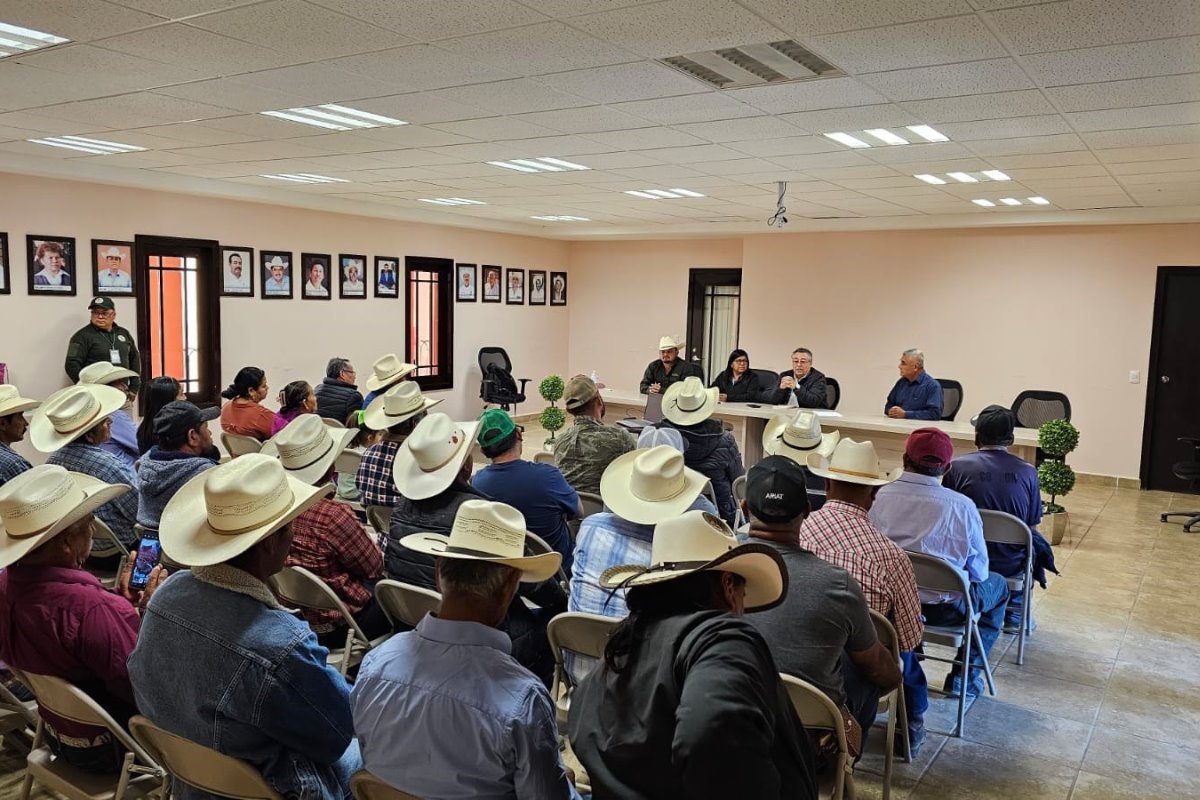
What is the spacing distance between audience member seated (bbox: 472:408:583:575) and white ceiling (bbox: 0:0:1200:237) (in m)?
1.59

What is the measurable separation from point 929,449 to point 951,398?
5.97 m

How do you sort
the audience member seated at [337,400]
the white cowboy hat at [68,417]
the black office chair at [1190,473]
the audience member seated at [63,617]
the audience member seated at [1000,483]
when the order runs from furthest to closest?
the black office chair at [1190,473], the audience member seated at [337,400], the audience member seated at [1000,483], the white cowboy hat at [68,417], the audience member seated at [63,617]

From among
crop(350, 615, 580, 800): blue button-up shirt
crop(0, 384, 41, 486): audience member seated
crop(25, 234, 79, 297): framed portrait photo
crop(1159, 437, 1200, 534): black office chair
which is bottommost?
crop(1159, 437, 1200, 534): black office chair

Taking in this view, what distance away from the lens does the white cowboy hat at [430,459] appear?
3.18 meters

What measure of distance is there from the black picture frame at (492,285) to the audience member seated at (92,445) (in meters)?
8.00

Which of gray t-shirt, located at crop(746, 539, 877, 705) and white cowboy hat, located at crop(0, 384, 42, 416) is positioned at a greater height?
white cowboy hat, located at crop(0, 384, 42, 416)

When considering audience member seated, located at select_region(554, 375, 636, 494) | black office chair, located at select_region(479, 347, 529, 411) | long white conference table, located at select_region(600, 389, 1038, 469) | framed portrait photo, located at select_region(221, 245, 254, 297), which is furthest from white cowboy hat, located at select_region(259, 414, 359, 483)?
black office chair, located at select_region(479, 347, 529, 411)

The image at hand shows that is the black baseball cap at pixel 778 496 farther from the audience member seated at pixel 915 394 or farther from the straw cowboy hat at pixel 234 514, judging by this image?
the audience member seated at pixel 915 394

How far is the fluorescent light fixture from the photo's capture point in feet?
16.3

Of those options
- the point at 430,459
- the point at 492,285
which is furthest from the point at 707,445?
the point at 492,285

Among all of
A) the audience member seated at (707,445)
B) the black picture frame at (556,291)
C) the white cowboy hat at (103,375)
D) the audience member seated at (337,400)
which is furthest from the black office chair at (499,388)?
the white cowboy hat at (103,375)

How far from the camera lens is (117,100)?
4.86 metres

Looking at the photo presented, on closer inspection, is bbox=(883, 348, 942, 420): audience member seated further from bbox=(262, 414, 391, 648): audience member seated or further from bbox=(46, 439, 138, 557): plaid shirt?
bbox=(46, 439, 138, 557): plaid shirt

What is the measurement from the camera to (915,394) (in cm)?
820
